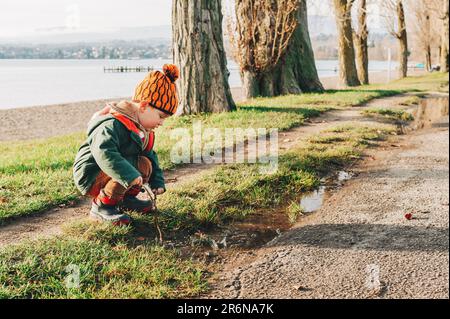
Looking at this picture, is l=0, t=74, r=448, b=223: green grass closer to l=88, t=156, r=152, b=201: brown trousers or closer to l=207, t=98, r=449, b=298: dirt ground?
l=88, t=156, r=152, b=201: brown trousers

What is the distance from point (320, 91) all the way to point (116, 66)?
1825 inches

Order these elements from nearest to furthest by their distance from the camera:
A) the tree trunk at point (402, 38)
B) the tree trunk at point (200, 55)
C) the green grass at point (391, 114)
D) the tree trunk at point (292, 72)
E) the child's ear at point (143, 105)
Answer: the child's ear at point (143, 105)
the tree trunk at point (200, 55)
the green grass at point (391, 114)
the tree trunk at point (292, 72)
the tree trunk at point (402, 38)

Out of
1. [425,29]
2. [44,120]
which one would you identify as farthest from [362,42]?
[425,29]

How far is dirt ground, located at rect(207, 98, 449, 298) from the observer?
113 inches

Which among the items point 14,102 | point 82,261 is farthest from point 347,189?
point 14,102

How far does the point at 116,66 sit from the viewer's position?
5762 centimetres

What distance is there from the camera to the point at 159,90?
351 cm

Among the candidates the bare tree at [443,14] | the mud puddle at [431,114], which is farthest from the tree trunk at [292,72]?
the bare tree at [443,14]

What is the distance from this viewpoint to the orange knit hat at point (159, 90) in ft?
11.5

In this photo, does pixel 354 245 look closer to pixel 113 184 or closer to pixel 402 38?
pixel 113 184

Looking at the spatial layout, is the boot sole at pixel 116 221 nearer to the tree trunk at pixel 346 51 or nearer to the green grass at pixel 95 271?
the green grass at pixel 95 271

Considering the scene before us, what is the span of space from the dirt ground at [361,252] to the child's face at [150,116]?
1.14m

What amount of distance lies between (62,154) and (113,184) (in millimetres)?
3085
